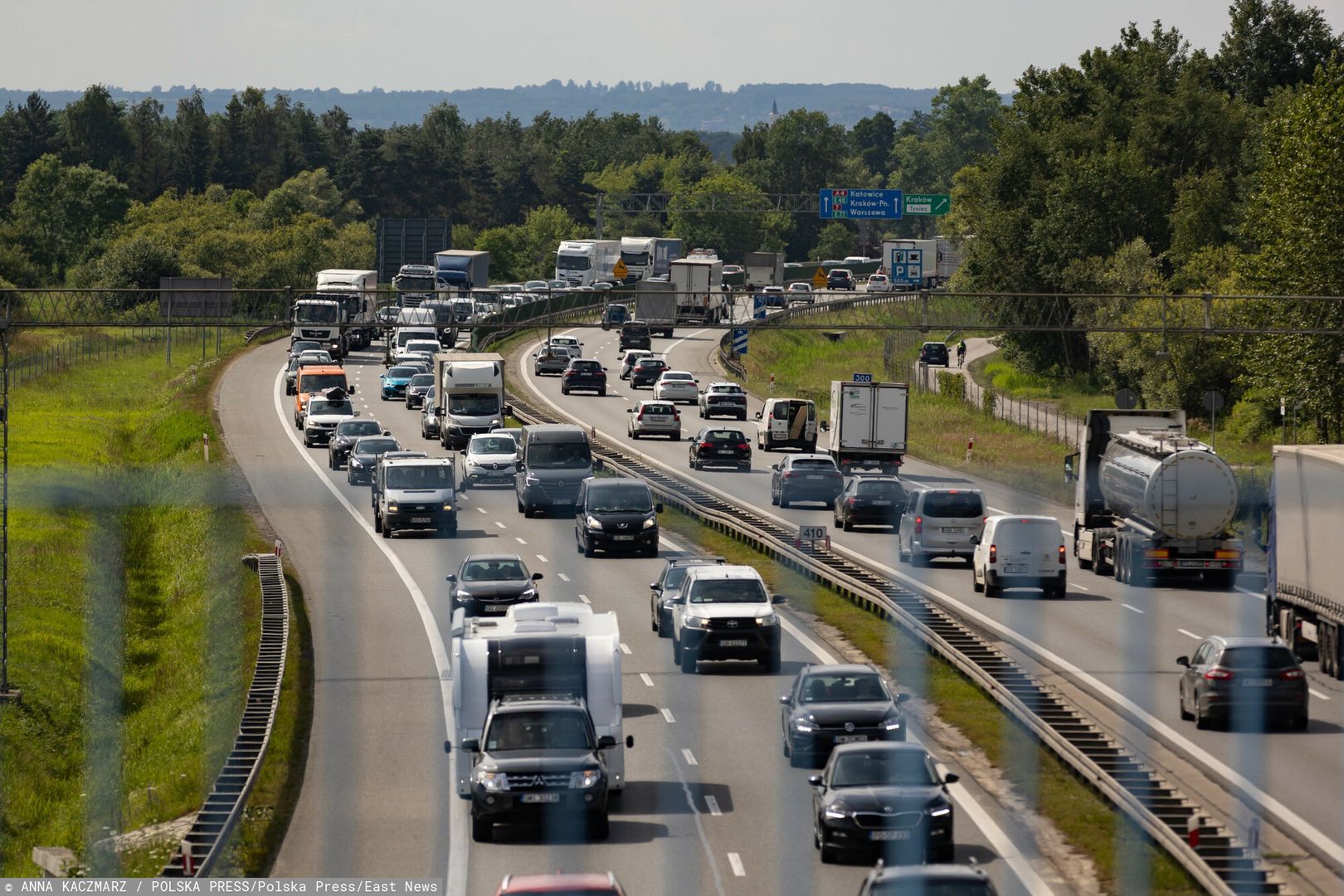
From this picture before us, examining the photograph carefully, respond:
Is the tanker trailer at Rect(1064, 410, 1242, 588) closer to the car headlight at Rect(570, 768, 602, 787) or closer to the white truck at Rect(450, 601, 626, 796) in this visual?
Result: the white truck at Rect(450, 601, 626, 796)

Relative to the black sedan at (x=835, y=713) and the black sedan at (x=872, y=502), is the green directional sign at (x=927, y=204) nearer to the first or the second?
the black sedan at (x=872, y=502)

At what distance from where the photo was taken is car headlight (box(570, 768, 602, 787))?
22.6 metres

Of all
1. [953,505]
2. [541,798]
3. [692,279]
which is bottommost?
[541,798]

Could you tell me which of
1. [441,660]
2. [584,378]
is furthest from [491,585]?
[584,378]

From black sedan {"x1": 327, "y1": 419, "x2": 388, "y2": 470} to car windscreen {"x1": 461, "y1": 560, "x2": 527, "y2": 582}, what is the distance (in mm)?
32131

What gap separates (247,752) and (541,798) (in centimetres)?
715

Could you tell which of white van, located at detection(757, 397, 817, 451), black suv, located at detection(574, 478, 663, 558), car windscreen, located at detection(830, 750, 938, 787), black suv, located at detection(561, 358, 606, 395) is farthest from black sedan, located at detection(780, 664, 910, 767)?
black suv, located at detection(561, 358, 606, 395)

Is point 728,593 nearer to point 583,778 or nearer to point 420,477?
point 583,778

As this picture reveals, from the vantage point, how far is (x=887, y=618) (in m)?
40.0

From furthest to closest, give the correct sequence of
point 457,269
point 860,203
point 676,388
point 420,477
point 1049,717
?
point 860,203
point 457,269
point 676,388
point 420,477
point 1049,717

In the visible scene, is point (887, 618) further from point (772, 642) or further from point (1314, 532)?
point (1314, 532)

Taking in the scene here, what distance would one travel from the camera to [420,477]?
55500mm

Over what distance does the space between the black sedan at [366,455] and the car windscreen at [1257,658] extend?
4065cm

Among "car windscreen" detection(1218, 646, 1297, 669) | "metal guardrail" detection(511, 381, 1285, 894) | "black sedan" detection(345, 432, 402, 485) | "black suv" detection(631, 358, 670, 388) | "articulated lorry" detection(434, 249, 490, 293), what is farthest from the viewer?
"articulated lorry" detection(434, 249, 490, 293)
